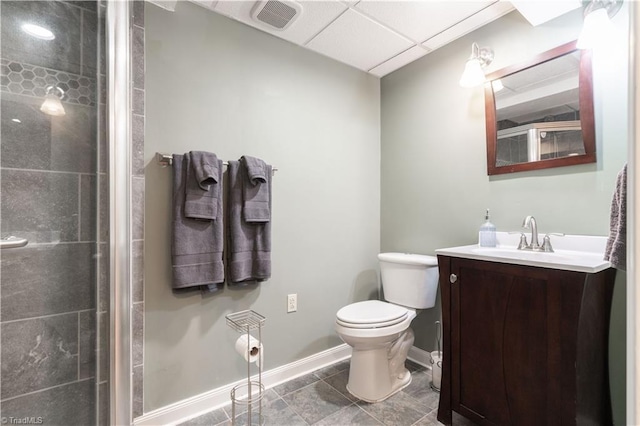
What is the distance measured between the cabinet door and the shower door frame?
1386 mm

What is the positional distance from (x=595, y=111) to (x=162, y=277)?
220cm

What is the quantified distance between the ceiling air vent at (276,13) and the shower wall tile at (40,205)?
1.23 m

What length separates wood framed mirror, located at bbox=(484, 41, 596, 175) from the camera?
54.9 inches

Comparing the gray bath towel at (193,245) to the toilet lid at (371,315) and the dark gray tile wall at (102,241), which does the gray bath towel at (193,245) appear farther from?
the toilet lid at (371,315)

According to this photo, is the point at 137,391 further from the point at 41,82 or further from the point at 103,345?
the point at 41,82

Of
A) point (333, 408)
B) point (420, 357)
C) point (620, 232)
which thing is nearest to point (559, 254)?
point (620, 232)

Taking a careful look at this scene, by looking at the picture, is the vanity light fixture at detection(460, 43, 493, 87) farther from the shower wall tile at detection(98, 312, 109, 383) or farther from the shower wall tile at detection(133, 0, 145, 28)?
the shower wall tile at detection(98, 312, 109, 383)

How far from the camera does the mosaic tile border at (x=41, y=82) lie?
1.04m

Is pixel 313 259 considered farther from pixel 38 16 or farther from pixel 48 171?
pixel 38 16

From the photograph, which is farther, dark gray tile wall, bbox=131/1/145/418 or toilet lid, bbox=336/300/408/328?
toilet lid, bbox=336/300/408/328

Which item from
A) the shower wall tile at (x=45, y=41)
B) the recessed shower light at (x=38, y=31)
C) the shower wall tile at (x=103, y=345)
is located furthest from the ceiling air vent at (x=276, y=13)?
the shower wall tile at (x=103, y=345)

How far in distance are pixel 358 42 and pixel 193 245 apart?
5.25 feet

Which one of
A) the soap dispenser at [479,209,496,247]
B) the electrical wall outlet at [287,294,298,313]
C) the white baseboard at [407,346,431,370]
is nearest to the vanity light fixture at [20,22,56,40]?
the electrical wall outlet at [287,294,298,313]

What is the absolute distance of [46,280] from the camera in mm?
1109
